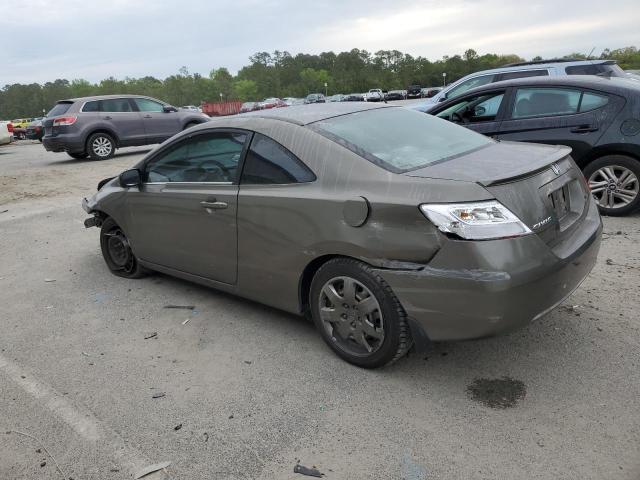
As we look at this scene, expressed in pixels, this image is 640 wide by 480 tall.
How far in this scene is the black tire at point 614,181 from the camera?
541 centimetres

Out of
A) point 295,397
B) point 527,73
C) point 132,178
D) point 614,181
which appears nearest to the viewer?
point 295,397

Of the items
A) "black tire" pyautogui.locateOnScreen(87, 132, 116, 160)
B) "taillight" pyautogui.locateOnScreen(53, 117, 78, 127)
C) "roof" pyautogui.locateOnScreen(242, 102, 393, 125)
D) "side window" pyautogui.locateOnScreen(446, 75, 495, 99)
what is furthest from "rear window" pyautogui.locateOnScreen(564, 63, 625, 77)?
"taillight" pyautogui.locateOnScreen(53, 117, 78, 127)

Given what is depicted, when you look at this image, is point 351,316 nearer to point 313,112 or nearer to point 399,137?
point 399,137

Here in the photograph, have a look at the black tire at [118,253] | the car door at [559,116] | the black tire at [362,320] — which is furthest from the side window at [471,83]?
the black tire at [362,320]

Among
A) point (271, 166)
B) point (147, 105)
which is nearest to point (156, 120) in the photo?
point (147, 105)

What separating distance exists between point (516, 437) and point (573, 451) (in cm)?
24

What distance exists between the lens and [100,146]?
14.1 meters

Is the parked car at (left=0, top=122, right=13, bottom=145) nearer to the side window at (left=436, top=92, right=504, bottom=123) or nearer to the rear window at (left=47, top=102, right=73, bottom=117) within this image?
the rear window at (left=47, top=102, right=73, bottom=117)

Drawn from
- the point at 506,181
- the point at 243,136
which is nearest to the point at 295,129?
the point at 243,136

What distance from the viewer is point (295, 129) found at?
3.32 metres

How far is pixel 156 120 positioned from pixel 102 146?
164cm

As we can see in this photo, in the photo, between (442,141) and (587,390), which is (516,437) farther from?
(442,141)

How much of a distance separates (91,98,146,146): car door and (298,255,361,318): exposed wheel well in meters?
12.5

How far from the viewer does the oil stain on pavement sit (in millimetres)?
2736
